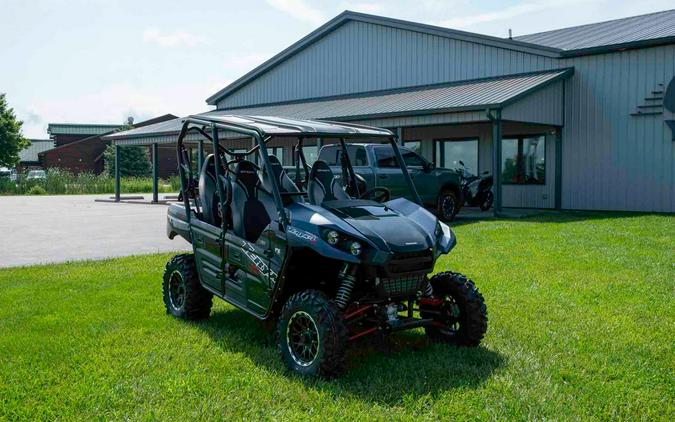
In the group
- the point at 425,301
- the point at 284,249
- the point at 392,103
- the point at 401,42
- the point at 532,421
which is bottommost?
the point at 532,421

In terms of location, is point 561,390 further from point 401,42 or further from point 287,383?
point 401,42

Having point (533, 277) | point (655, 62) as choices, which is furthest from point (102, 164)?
point (533, 277)

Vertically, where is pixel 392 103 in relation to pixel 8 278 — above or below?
above

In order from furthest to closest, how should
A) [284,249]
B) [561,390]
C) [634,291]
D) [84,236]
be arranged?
[84,236]
[634,291]
[284,249]
[561,390]

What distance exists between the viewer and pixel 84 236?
45.1ft

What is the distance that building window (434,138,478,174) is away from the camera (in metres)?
22.0

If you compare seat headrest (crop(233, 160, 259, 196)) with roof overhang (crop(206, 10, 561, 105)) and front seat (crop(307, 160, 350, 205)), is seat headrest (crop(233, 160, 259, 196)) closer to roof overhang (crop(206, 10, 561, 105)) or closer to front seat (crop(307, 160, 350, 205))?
front seat (crop(307, 160, 350, 205))

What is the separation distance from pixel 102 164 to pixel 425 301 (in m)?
62.2

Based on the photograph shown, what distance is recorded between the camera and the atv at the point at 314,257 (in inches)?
A: 186

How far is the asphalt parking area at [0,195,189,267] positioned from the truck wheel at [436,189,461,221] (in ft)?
20.5

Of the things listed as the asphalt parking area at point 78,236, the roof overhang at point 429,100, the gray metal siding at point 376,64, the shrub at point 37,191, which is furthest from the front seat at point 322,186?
the shrub at point 37,191

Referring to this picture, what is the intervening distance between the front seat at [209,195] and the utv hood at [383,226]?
4.26ft

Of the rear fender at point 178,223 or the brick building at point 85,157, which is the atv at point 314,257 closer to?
the rear fender at point 178,223

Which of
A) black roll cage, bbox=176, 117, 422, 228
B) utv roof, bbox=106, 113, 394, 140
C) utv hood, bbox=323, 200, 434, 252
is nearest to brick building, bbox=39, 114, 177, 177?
black roll cage, bbox=176, 117, 422, 228
